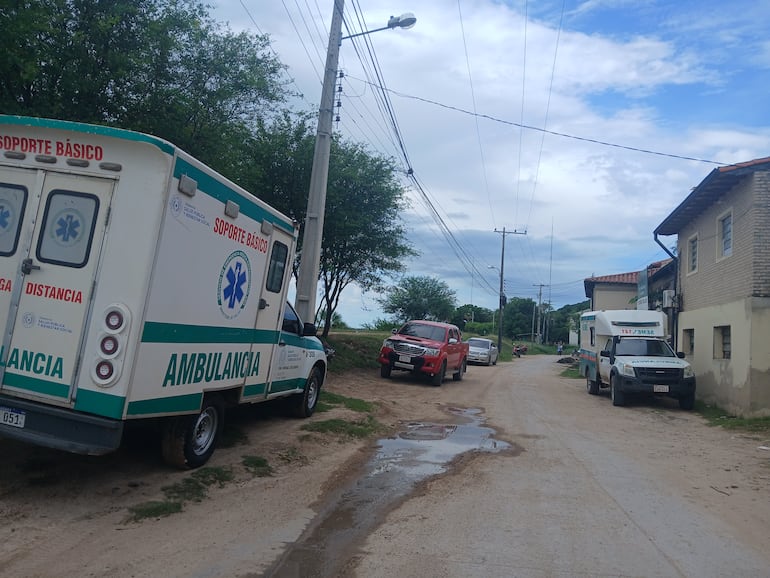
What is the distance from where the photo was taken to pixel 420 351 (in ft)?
60.3

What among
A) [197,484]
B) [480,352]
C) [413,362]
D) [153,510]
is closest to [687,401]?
[413,362]

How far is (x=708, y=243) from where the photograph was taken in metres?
17.6

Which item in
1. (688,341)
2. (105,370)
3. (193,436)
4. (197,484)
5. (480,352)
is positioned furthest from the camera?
(480,352)

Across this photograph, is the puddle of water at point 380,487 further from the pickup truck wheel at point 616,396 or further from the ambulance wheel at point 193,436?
the pickup truck wheel at point 616,396

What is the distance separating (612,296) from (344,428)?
119 feet

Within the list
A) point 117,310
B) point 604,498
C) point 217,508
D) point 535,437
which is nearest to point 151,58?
point 117,310

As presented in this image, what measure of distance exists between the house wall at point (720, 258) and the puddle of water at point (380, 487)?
7397mm

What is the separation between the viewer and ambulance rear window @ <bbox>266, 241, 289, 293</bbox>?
7848mm

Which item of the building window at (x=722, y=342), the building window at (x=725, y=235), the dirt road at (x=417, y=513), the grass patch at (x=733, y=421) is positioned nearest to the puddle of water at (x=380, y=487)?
the dirt road at (x=417, y=513)

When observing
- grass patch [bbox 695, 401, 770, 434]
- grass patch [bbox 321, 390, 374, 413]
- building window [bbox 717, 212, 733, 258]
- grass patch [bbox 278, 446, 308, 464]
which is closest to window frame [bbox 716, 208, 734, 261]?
building window [bbox 717, 212, 733, 258]

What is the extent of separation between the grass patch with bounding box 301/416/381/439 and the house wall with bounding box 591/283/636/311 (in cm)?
3500

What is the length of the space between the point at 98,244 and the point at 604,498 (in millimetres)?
5454

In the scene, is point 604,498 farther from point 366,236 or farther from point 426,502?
point 366,236

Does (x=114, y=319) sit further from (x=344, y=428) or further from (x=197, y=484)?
(x=344, y=428)
